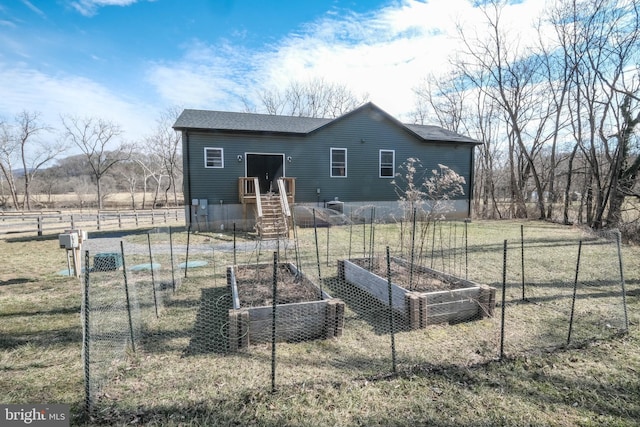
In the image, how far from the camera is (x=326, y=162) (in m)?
15.0

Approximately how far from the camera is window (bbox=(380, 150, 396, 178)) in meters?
15.9

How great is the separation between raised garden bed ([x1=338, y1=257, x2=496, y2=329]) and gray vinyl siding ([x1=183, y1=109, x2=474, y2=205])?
9.64 meters

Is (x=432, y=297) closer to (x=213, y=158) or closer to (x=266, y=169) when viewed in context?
(x=213, y=158)

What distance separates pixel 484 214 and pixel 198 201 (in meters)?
18.4

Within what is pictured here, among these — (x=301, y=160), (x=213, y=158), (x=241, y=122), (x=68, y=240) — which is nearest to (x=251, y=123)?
(x=241, y=122)

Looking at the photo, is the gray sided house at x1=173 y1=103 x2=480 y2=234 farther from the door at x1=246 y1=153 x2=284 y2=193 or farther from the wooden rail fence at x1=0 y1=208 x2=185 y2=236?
the wooden rail fence at x1=0 y1=208 x2=185 y2=236

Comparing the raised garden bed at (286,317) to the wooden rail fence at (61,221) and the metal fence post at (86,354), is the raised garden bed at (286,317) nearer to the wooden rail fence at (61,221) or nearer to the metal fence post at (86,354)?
the metal fence post at (86,354)

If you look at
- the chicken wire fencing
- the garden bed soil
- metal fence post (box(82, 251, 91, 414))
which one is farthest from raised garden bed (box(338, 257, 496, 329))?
metal fence post (box(82, 251, 91, 414))

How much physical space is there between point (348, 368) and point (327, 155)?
1252 centimetres

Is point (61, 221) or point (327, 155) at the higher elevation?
point (327, 155)

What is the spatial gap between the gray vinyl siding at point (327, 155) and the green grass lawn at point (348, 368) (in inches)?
328

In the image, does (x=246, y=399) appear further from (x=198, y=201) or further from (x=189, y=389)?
(x=198, y=201)

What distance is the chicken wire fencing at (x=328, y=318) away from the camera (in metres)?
3.26

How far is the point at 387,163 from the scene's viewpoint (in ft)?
52.5
